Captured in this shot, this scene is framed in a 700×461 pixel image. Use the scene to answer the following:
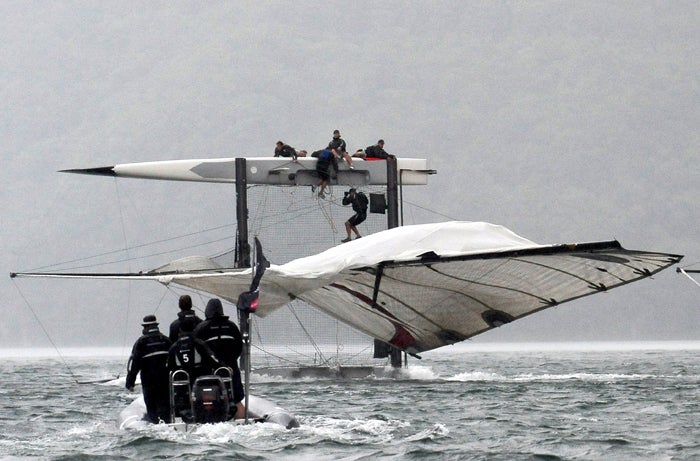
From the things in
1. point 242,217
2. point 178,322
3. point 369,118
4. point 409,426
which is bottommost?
point 409,426

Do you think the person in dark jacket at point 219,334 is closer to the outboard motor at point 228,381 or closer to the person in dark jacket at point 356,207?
the outboard motor at point 228,381

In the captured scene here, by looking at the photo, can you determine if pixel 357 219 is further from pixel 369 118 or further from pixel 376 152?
pixel 369 118

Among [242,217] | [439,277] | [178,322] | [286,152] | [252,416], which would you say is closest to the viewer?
[178,322]

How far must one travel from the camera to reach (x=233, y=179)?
32.3 m

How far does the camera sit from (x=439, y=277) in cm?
2261

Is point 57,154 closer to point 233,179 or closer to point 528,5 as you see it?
point 528,5

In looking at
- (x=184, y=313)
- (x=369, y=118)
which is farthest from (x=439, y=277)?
(x=369, y=118)

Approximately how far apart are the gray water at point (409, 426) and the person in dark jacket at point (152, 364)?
63cm

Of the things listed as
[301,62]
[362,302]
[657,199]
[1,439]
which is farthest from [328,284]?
[301,62]

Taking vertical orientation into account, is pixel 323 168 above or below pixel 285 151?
below

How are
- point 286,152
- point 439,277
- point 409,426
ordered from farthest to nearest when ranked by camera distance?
point 286,152 → point 439,277 → point 409,426

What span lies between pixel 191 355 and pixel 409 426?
10.0ft

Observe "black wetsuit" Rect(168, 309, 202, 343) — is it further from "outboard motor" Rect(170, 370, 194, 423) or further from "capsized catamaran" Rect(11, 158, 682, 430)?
"capsized catamaran" Rect(11, 158, 682, 430)

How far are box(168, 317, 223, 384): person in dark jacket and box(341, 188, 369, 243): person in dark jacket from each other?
1531 centimetres
